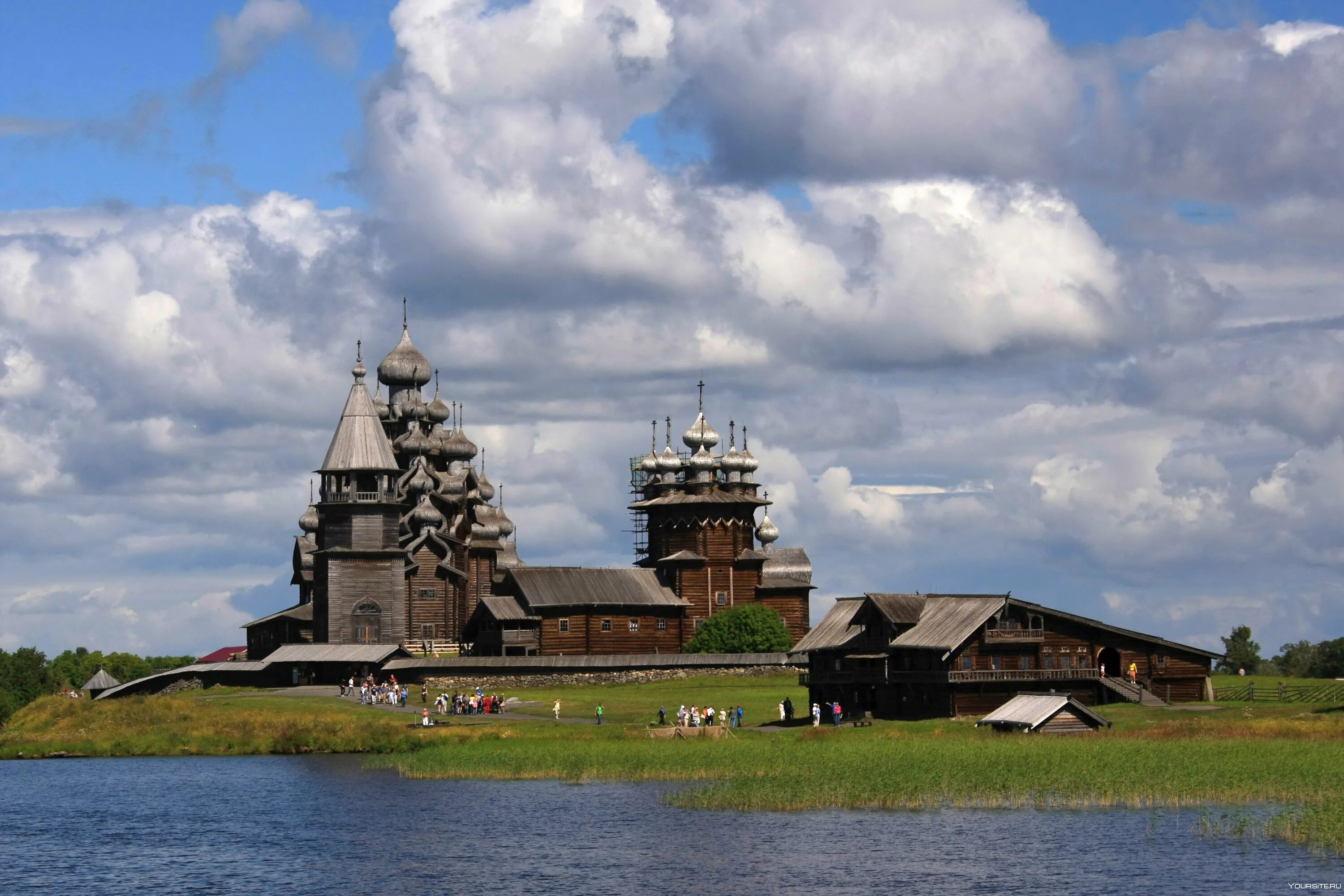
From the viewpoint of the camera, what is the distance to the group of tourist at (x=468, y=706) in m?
78.4

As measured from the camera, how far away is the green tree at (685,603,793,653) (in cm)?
10031

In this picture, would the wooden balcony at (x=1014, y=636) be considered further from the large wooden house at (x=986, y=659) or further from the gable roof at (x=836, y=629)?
the gable roof at (x=836, y=629)

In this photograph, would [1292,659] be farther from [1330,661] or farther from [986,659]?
[986,659]

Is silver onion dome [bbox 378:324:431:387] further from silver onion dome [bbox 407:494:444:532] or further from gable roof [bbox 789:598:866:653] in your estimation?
gable roof [bbox 789:598:866:653]

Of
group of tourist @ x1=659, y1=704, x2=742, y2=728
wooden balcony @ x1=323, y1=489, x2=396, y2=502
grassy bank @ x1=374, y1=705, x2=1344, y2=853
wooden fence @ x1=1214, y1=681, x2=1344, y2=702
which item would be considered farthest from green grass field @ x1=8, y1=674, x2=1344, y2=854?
wooden balcony @ x1=323, y1=489, x2=396, y2=502

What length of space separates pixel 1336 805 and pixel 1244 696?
3415 cm

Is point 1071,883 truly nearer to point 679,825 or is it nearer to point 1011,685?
point 679,825

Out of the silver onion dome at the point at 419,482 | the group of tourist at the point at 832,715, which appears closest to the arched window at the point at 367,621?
the silver onion dome at the point at 419,482

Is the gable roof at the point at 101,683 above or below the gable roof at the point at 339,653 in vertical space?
below

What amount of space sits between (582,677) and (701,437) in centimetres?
2253

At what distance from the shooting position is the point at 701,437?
113m

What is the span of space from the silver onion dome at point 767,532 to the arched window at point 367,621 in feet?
93.0

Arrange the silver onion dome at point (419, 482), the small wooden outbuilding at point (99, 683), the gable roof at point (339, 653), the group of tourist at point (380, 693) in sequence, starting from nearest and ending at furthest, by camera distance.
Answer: the group of tourist at point (380, 693), the gable roof at point (339, 653), the small wooden outbuilding at point (99, 683), the silver onion dome at point (419, 482)

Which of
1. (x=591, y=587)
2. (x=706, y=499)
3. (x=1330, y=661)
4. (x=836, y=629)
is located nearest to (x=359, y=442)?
(x=591, y=587)
